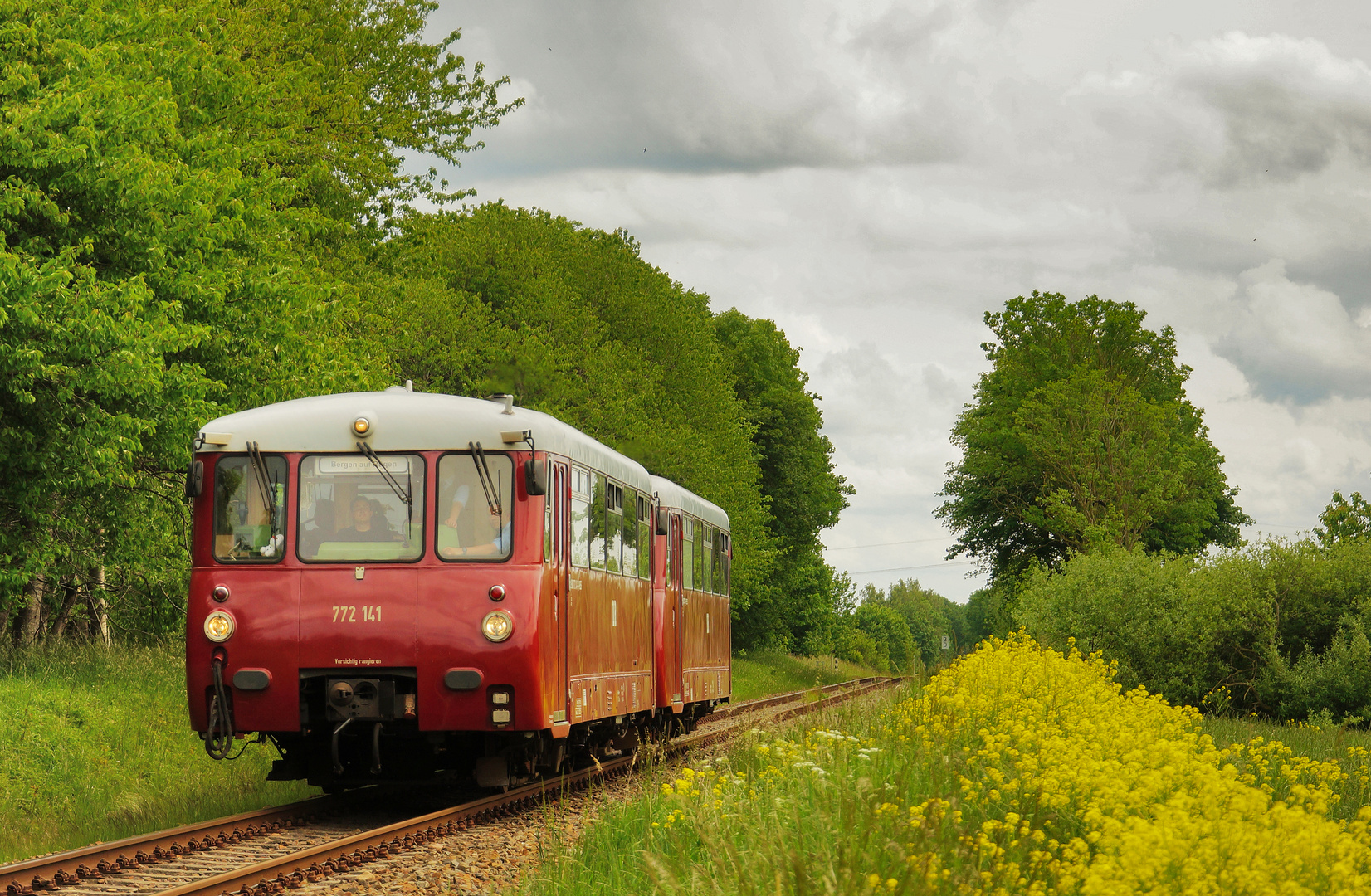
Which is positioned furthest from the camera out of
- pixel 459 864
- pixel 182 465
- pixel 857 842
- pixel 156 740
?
pixel 182 465

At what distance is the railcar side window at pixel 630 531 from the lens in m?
14.7

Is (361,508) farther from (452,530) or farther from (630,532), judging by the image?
(630,532)

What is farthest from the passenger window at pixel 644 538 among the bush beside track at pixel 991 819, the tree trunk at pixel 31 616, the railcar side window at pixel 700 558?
the tree trunk at pixel 31 616

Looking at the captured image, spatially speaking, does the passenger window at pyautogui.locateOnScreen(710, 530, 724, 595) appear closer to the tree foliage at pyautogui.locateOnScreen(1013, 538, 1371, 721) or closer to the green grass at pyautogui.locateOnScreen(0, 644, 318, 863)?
the tree foliage at pyautogui.locateOnScreen(1013, 538, 1371, 721)

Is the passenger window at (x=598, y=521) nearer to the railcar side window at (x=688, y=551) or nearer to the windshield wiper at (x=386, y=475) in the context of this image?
the windshield wiper at (x=386, y=475)

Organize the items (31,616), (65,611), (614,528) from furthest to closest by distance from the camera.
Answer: (65,611), (31,616), (614,528)

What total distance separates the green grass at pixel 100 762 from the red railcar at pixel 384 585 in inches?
35.4

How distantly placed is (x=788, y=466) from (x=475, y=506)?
1700 inches

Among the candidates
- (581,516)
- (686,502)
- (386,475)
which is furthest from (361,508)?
(686,502)

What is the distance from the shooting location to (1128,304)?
2085 inches

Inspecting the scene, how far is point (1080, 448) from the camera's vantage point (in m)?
44.7

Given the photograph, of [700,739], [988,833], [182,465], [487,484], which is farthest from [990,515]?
[988,833]

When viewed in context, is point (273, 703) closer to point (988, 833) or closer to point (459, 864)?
point (459, 864)

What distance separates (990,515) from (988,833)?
47.5 metres
